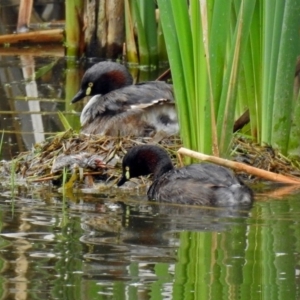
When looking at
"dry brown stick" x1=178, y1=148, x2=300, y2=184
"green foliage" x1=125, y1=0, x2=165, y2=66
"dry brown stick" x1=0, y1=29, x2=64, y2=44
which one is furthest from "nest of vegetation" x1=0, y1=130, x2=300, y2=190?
"dry brown stick" x1=0, y1=29, x2=64, y2=44

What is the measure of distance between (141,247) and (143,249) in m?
0.06

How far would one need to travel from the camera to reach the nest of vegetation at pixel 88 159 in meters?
6.95

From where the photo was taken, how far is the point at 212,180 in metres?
6.27

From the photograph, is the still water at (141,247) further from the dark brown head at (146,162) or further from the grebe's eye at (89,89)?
the grebe's eye at (89,89)

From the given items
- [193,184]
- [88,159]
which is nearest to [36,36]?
[88,159]

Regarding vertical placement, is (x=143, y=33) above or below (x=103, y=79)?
above

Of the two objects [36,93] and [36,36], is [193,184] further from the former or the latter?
[36,36]

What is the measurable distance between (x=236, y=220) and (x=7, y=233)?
1.27m

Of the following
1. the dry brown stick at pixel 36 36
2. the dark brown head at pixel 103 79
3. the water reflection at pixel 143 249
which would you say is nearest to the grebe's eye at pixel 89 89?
the dark brown head at pixel 103 79

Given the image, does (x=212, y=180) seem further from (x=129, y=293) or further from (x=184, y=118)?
(x=129, y=293)

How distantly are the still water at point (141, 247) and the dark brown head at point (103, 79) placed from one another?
1839 mm

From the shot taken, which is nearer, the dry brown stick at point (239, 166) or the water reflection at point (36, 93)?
the dry brown stick at point (239, 166)

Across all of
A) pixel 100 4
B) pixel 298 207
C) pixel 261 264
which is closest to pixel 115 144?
pixel 298 207

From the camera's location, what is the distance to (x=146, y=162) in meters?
6.84
